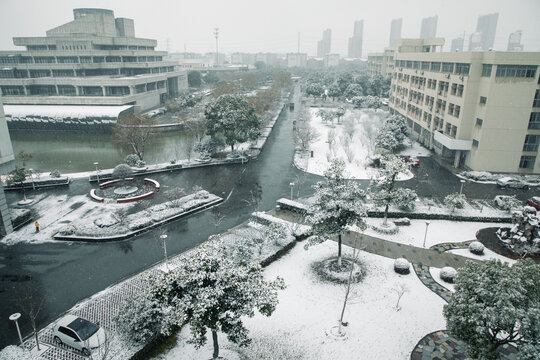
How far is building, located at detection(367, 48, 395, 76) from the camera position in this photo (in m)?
95.0

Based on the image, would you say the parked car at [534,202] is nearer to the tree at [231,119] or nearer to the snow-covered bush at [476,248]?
the snow-covered bush at [476,248]

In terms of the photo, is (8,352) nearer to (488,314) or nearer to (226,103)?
(488,314)

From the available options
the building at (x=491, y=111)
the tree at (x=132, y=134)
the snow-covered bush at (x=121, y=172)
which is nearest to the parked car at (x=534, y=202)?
the building at (x=491, y=111)

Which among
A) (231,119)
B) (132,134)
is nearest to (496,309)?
(231,119)

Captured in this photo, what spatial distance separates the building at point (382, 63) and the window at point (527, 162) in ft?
207

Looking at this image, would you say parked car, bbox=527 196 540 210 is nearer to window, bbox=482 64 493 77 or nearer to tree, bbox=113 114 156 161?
window, bbox=482 64 493 77

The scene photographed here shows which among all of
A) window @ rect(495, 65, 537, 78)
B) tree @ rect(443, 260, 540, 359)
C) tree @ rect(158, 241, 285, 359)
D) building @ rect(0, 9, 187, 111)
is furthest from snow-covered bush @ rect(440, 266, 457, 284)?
building @ rect(0, 9, 187, 111)

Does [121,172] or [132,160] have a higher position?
[121,172]

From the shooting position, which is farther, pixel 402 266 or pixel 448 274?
pixel 402 266

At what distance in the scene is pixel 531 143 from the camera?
112ft

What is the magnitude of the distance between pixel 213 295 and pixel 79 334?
23.2 ft

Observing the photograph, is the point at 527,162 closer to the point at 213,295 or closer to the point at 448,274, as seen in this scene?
the point at 448,274

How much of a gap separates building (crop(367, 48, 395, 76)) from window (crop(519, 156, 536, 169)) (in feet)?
207

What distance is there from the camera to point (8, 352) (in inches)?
544
